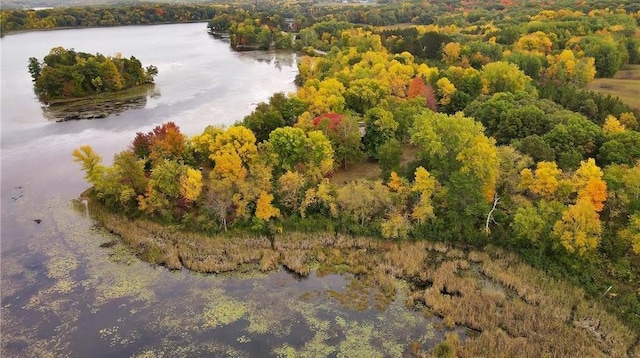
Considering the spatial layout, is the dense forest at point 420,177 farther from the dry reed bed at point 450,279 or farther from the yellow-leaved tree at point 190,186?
the dry reed bed at point 450,279

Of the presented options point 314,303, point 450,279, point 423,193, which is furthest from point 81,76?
point 450,279

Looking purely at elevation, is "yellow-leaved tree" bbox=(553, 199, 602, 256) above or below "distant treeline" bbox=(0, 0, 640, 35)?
below

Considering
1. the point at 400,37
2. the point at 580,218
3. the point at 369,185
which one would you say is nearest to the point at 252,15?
the point at 400,37

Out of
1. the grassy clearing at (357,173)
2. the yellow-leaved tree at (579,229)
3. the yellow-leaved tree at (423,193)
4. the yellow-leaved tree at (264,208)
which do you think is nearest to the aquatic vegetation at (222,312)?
the yellow-leaved tree at (264,208)

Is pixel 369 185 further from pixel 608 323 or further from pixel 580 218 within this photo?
pixel 608 323

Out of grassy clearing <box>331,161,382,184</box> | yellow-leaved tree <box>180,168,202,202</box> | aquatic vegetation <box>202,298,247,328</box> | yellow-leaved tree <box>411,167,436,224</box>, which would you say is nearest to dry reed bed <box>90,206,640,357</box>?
yellow-leaved tree <box>411,167,436,224</box>

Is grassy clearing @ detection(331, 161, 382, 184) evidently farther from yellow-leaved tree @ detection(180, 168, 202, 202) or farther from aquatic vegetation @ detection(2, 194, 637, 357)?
yellow-leaved tree @ detection(180, 168, 202, 202)
